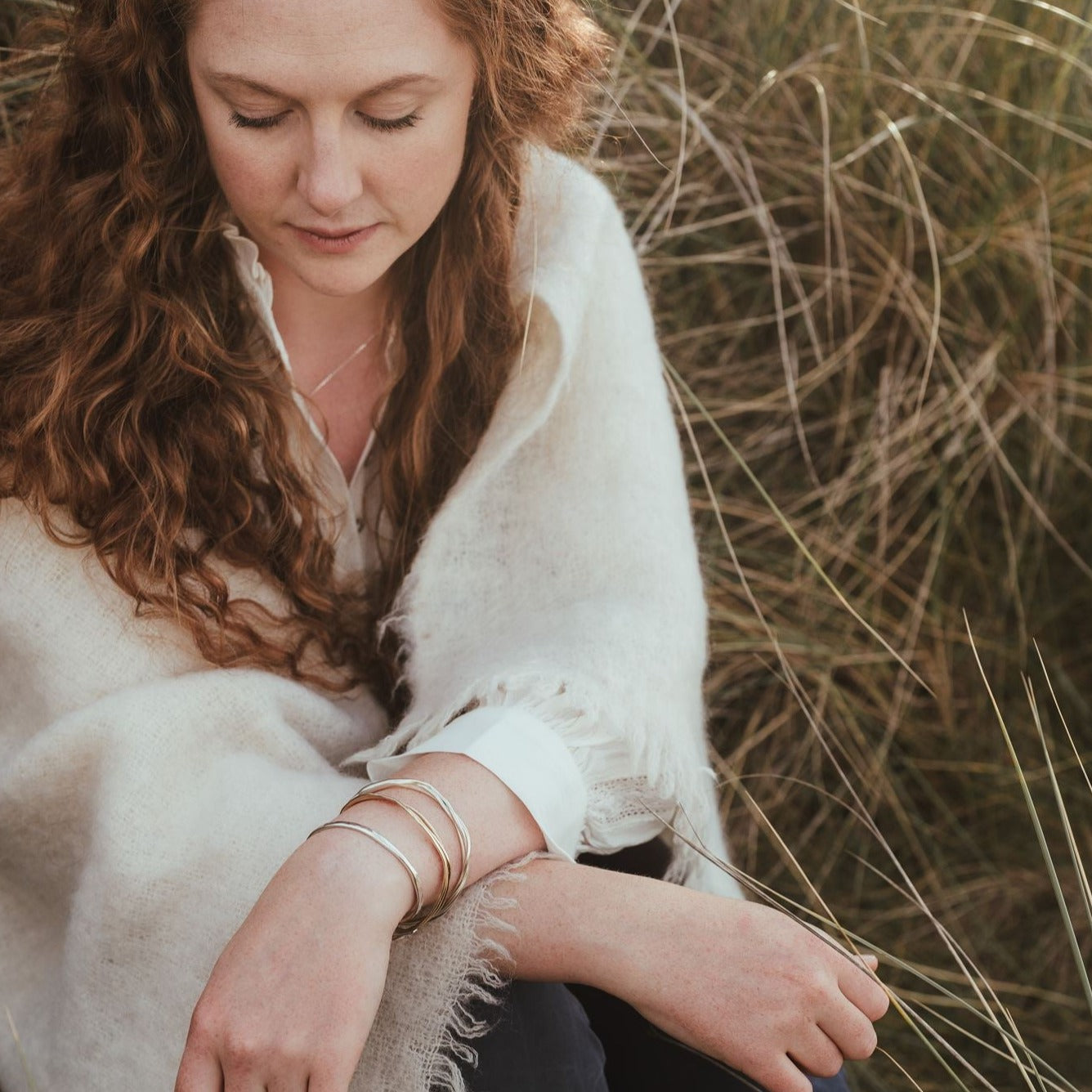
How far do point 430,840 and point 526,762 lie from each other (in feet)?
0.50

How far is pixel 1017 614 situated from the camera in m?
2.09

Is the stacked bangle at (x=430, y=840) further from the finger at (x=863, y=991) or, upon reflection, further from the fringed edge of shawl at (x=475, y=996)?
the finger at (x=863, y=991)

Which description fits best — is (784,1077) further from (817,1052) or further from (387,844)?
(387,844)

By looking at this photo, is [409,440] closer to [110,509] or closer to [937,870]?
[110,509]

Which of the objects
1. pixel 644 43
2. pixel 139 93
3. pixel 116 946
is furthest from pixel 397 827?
pixel 644 43

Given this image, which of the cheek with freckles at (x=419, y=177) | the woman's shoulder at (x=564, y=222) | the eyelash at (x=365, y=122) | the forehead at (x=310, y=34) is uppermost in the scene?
the forehead at (x=310, y=34)

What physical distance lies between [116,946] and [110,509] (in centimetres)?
42

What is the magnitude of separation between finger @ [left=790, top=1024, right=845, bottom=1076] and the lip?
830 mm

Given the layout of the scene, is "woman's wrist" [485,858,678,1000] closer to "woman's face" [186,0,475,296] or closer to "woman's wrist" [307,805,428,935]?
"woman's wrist" [307,805,428,935]

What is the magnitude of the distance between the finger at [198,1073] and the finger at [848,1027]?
19.5 inches

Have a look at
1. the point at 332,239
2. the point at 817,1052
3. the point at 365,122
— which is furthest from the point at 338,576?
the point at 817,1052

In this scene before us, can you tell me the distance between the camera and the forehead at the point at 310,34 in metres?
1.05

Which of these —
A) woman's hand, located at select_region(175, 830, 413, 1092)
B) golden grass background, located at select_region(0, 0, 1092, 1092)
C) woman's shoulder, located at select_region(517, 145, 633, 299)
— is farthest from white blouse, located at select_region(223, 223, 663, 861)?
golden grass background, located at select_region(0, 0, 1092, 1092)

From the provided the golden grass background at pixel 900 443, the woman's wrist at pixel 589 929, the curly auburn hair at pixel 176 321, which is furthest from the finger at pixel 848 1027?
the golden grass background at pixel 900 443
